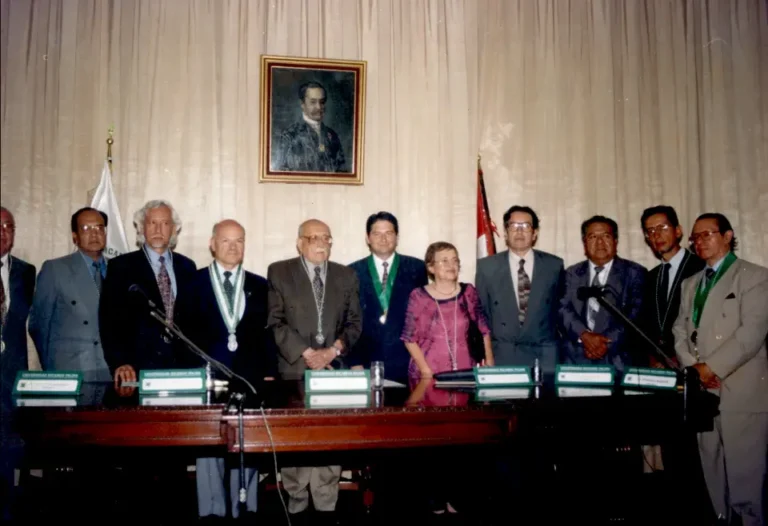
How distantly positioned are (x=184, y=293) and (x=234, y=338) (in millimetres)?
435

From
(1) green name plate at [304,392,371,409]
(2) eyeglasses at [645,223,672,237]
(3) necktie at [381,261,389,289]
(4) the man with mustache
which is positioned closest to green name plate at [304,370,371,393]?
(1) green name plate at [304,392,371,409]

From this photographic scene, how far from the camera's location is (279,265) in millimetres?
3758

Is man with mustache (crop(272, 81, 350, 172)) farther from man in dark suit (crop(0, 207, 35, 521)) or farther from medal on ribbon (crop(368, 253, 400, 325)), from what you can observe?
man in dark suit (crop(0, 207, 35, 521))

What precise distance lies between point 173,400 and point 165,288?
135cm

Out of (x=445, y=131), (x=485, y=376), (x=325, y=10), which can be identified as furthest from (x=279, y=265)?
(x=325, y=10)

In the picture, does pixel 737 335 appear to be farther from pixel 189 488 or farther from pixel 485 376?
pixel 189 488

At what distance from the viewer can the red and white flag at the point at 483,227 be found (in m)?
5.03

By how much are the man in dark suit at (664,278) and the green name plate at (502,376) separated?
60.7 inches

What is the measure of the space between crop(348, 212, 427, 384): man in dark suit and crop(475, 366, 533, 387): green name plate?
113cm

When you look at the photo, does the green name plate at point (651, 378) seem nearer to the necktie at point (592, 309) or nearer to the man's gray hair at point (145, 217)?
the necktie at point (592, 309)

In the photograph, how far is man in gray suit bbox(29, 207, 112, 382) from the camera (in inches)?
148

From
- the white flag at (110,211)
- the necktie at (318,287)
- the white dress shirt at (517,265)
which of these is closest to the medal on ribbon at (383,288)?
the necktie at (318,287)

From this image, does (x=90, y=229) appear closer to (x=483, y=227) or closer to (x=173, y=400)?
(x=173, y=400)

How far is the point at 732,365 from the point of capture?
11.0ft
